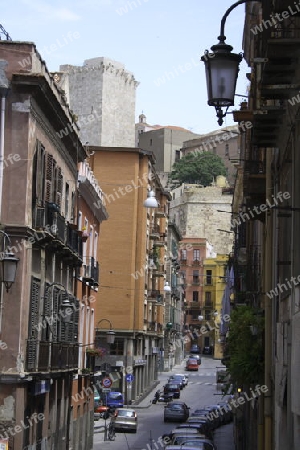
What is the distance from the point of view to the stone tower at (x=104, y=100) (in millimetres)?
105125

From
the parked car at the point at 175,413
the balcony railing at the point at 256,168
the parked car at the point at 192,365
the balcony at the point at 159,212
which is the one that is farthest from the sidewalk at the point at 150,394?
the balcony railing at the point at 256,168

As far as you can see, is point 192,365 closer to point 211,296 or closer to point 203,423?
point 211,296

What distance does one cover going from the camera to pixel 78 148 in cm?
3009

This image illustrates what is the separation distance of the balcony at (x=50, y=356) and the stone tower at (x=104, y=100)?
77326 millimetres

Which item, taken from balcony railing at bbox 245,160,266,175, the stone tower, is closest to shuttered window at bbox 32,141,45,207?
balcony railing at bbox 245,160,266,175

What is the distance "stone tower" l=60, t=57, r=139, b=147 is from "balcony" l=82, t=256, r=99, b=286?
225 ft

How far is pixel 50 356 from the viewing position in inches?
949

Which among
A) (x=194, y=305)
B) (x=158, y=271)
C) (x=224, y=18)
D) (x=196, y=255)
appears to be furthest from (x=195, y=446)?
(x=194, y=305)

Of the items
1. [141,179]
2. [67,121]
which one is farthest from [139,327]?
[67,121]

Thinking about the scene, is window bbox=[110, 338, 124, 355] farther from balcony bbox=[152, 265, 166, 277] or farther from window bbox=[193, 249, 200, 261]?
window bbox=[193, 249, 200, 261]

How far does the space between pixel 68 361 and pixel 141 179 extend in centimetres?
3572

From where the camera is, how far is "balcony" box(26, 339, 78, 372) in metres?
21.5

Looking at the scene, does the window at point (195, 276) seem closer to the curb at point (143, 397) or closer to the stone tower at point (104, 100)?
the stone tower at point (104, 100)

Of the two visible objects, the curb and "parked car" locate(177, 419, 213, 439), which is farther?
the curb
